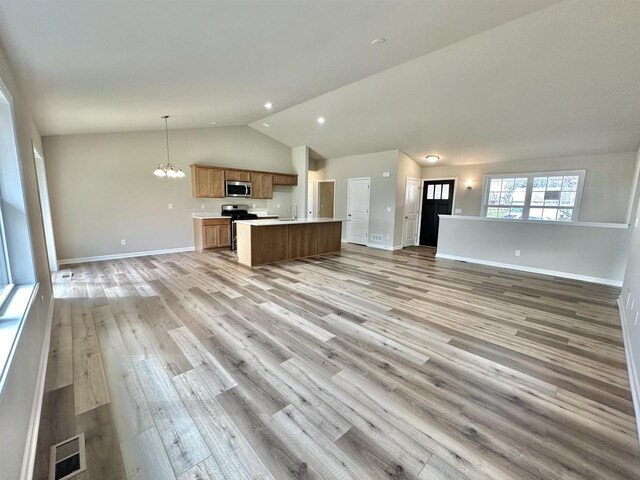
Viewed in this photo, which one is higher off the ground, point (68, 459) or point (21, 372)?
point (21, 372)

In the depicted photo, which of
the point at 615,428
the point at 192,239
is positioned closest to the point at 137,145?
the point at 192,239

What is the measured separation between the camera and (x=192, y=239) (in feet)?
22.6

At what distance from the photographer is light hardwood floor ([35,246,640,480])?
142 cm

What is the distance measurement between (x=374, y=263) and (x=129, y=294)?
4263mm

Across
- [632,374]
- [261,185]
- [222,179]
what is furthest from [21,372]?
[261,185]

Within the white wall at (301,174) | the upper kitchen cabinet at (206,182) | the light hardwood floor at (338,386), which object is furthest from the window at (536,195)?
the upper kitchen cabinet at (206,182)

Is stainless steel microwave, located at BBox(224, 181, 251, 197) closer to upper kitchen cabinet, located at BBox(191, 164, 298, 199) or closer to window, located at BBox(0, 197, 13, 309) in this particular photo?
upper kitchen cabinet, located at BBox(191, 164, 298, 199)

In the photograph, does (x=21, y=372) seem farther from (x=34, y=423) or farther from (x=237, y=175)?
(x=237, y=175)

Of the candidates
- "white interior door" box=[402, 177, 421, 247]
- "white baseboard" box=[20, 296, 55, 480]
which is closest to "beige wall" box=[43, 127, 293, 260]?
"white baseboard" box=[20, 296, 55, 480]

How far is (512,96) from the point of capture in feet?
13.9

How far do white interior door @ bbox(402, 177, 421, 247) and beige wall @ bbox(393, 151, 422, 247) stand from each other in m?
0.17

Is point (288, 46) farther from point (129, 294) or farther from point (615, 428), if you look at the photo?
point (615, 428)

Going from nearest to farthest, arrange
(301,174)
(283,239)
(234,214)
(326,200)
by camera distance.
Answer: (283,239) → (234,214) → (301,174) → (326,200)

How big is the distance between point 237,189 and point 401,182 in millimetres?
4340
